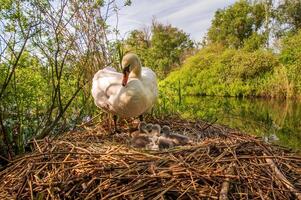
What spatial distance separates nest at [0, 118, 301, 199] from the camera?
2.55 meters

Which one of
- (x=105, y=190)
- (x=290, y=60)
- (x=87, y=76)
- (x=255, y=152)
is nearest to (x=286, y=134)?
(x=87, y=76)

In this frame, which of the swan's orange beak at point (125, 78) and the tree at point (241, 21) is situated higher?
the tree at point (241, 21)

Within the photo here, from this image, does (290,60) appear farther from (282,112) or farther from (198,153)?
(198,153)

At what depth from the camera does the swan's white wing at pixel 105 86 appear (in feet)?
15.0

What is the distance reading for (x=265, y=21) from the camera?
38438 mm

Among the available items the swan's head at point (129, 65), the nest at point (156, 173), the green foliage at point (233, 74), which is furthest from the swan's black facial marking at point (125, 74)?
the green foliage at point (233, 74)

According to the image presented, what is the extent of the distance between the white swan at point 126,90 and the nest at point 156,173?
110cm

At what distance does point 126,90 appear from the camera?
4.43 metres

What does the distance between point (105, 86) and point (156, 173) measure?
2.14 meters

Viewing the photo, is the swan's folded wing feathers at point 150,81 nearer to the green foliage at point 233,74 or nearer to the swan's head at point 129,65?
the swan's head at point 129,65

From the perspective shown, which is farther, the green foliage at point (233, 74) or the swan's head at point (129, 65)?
the green foliage at point (233, 74)

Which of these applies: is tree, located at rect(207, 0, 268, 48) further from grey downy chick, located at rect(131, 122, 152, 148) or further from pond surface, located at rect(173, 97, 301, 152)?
grey downy chick, located at rect(131, 122, 152, 148)

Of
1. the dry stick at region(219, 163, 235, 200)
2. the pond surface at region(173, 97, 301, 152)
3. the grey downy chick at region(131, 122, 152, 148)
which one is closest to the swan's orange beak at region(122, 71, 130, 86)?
the grey downy chick at region(131, 122, 152, 148)

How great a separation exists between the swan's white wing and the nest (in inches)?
50.1
